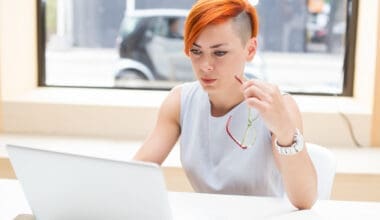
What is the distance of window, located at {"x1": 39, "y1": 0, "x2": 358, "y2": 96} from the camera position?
9.52 feet

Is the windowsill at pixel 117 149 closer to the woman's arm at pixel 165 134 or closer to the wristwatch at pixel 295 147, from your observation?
the woman's arm at pixel 165 134

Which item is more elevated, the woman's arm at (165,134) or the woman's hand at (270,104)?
the woman's hand at (270,104)

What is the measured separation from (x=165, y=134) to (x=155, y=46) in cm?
127

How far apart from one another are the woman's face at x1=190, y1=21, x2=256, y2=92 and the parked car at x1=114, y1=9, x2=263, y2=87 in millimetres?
1444

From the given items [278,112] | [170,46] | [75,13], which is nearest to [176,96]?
[278,112]

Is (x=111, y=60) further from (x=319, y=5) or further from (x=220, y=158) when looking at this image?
(x=220, y=158)

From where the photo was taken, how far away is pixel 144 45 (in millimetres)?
2984

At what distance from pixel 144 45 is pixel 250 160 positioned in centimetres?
153

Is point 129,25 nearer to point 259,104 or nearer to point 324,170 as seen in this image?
point 324,170

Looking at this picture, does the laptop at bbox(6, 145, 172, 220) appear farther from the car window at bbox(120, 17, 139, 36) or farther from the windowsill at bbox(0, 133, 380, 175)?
the car window at bbox(120, 17, 139, 36)

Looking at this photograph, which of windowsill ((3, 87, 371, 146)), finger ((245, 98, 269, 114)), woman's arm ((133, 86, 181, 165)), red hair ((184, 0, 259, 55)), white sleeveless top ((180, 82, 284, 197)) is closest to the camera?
finger ((245, 98, 269, 114))

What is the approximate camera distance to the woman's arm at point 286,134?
134 centimetres

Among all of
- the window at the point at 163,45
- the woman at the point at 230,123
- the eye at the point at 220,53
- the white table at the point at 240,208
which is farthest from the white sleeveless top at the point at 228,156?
the window at the point at 163,45

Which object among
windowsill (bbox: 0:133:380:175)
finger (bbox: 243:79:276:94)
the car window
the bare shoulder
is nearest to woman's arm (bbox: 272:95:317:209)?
finger (bbox: 243:79:276:94)
